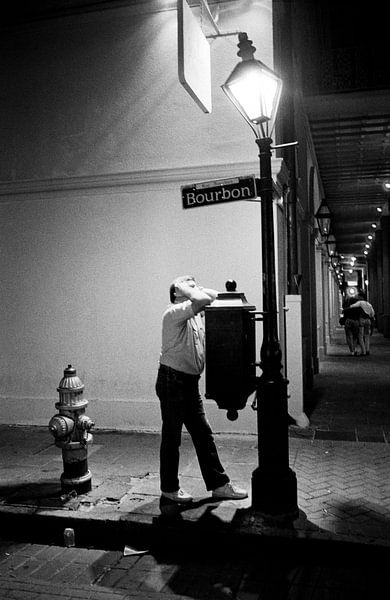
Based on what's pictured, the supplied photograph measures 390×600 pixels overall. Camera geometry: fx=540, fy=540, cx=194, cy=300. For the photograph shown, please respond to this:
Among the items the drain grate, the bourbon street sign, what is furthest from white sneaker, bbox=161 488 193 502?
the drain grate

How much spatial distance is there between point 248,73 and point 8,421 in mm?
6096

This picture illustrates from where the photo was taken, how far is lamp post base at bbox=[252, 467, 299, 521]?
14.8 feet

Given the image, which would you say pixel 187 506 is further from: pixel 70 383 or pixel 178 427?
pixel 70 383

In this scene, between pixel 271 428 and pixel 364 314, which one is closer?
pixel 271 428

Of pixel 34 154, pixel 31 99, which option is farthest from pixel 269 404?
pixel 31 99

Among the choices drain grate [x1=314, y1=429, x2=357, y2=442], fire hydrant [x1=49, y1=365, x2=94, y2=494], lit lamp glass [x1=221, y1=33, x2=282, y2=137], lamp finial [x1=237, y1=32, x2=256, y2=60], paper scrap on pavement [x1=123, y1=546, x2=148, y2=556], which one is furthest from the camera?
drain grate [x1=314, y1=429, x2=357, y2=442]

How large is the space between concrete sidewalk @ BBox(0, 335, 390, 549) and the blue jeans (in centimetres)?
23

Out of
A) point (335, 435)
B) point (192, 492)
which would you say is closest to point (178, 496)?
point (192, 492)

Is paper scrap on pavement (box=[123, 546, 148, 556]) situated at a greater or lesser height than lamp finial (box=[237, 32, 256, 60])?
lesser

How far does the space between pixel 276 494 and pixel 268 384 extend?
36.1 inches

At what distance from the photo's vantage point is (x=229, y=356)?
178 inches

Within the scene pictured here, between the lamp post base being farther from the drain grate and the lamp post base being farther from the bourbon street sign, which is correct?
the drain grate

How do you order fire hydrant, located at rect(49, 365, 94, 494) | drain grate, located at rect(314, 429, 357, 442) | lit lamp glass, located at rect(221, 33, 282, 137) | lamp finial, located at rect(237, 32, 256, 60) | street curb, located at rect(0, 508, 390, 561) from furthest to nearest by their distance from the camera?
drain grate, located at rect(314, 429, 357, 442)
fire hydrant, located at rect(49, 365, 94, 494)
lamp finial, located at rect(237, 32, 256, 60)
lit lamp glass, located at rect(221, 33, 282, 137)
street curb, located at rect(0, 508, 390, 561)

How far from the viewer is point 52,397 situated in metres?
7.93
